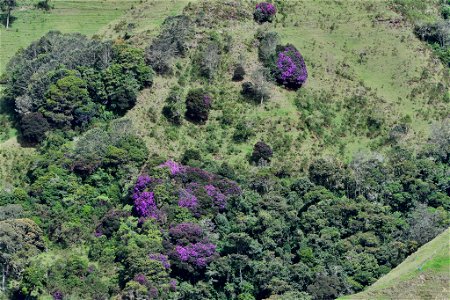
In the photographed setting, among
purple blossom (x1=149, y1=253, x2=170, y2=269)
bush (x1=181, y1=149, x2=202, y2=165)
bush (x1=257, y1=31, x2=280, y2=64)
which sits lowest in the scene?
purple blossom (x1=149, y1=253, x2=170, y2=269)

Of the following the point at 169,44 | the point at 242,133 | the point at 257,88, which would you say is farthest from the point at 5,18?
the point at 242,133

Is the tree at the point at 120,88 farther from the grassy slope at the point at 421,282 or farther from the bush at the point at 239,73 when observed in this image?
the grassy slope at the point at 421,282

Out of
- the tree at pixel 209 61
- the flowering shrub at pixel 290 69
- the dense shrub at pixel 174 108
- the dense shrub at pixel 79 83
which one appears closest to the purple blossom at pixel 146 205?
the dense shrub at pixel 174 108

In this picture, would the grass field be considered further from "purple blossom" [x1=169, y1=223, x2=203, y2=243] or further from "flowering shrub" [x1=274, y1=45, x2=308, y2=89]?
"purple blossom" [x1=169, y1=223, x2=203, y2=243]

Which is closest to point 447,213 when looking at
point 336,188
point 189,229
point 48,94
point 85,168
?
point 336,188

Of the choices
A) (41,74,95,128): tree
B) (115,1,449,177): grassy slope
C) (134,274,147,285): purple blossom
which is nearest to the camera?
(134,274,147,285): purple blossom

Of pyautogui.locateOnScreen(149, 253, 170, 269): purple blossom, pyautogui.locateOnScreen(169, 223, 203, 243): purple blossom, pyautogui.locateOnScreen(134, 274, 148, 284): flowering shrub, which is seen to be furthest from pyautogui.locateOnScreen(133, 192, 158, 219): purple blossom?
pyautogui.locateOnScreen(134, 274, 148, 284): flowering shrub
